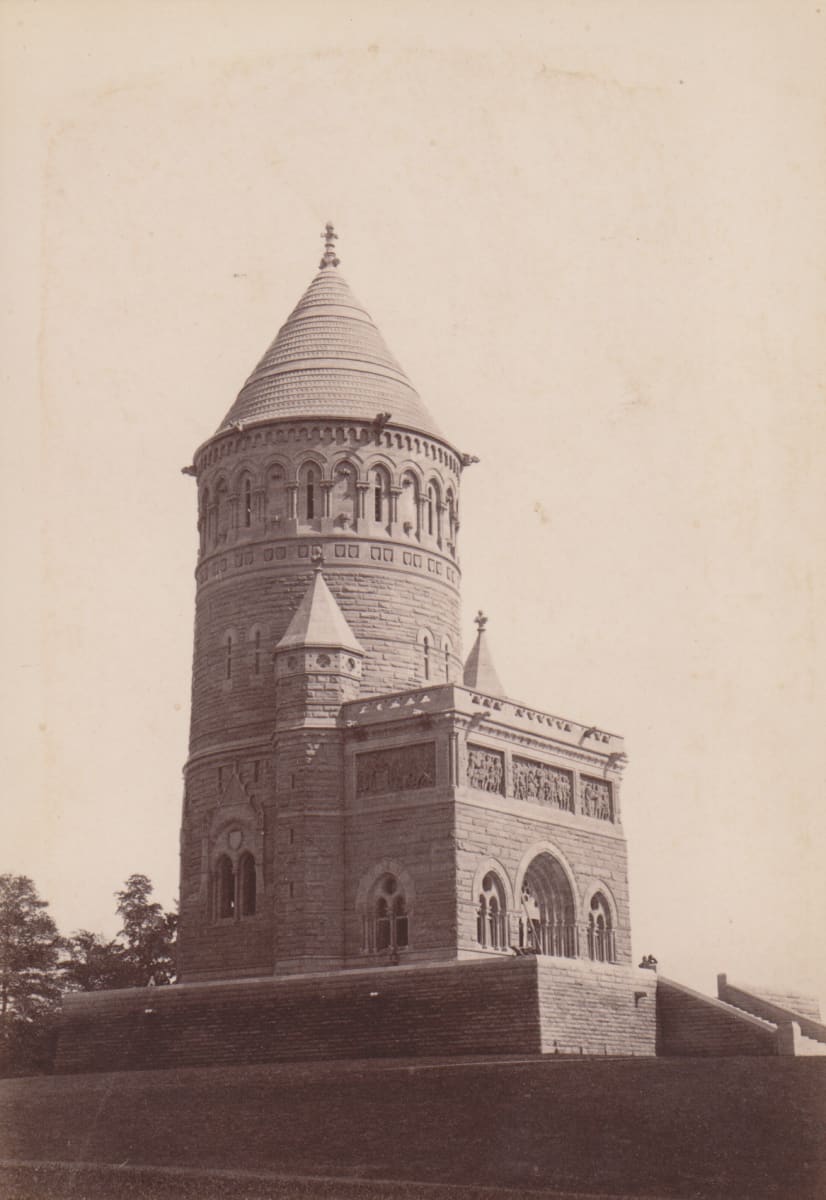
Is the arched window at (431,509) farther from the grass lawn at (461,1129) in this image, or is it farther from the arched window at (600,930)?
the grass lawn at (461,1129)

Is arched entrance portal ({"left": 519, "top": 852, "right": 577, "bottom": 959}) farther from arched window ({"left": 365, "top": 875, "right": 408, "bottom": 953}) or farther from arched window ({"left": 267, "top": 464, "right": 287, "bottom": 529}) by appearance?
arched window ({"left": 267, "top": 464, "right": 287, "bottom": 529})

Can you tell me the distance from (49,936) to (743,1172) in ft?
132

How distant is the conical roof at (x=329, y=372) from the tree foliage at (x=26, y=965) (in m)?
20.2

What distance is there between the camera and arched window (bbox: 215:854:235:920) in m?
40.6

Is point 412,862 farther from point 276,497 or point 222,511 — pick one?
point 222,511

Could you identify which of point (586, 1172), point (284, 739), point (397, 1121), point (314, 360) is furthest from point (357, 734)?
→ point (586, 1172)

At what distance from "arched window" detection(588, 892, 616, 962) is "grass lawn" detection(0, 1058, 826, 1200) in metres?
12.9

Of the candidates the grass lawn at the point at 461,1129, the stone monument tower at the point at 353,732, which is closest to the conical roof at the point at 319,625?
the stone monument tower at the point at 353,732

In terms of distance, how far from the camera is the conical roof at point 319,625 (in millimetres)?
39438

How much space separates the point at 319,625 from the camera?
1565 inches

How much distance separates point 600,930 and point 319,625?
10.3m

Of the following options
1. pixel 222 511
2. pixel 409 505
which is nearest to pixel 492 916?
pixel 409 505

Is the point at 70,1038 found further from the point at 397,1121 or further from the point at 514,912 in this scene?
the point at 397,1121

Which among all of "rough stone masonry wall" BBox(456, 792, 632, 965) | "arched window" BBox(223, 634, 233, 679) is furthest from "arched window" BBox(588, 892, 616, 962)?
"arched window" BBox(223, 634, 233, 679)
